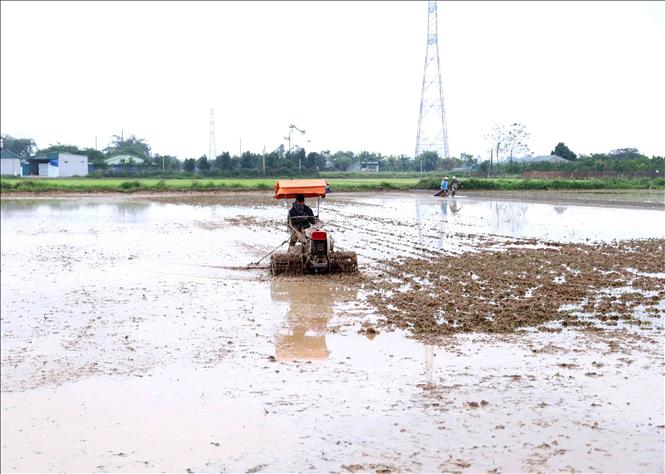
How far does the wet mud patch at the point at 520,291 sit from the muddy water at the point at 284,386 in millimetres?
574

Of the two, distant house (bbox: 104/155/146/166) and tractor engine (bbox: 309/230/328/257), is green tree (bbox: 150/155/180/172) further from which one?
tractor engine (bbox: 309/230/328/257)

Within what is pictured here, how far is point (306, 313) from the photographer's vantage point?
10.4 meters

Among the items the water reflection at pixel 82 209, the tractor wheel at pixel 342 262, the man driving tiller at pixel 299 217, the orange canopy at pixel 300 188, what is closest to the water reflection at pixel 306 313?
the tractor wheel at pixel 342 262

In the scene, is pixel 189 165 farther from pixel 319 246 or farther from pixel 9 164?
pixel 9 164

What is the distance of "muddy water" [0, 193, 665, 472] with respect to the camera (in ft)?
18.0

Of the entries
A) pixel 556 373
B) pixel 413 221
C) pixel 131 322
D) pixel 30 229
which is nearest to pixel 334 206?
pixel 413 221

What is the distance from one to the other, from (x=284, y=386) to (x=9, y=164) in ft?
10.5

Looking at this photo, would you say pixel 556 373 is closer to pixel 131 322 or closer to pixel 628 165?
pixel 131 322

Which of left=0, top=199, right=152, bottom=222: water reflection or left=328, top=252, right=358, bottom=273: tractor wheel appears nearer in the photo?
left=328, top=252, right=358, bottom=273: tractor wheel

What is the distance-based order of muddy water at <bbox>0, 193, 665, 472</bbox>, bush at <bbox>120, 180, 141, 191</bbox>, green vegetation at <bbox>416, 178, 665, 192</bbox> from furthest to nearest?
green vegetation at <bbox>416, 178, 665, 192</bbox> → bush at <bbox>120, 180, 141, 191</bbox> → muddy water at <bbox>0, 193, 665, 472</bbox>

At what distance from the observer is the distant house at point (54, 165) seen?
8156 mm

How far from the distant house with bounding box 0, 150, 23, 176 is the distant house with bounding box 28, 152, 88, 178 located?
51.0 inches

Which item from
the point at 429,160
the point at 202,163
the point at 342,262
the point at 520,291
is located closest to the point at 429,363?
the point at 520,291

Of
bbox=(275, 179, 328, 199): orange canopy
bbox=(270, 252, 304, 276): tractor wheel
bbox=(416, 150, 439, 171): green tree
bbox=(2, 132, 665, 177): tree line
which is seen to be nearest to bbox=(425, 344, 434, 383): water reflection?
bbox=(270, 252, 304, 276): tractor wheel
